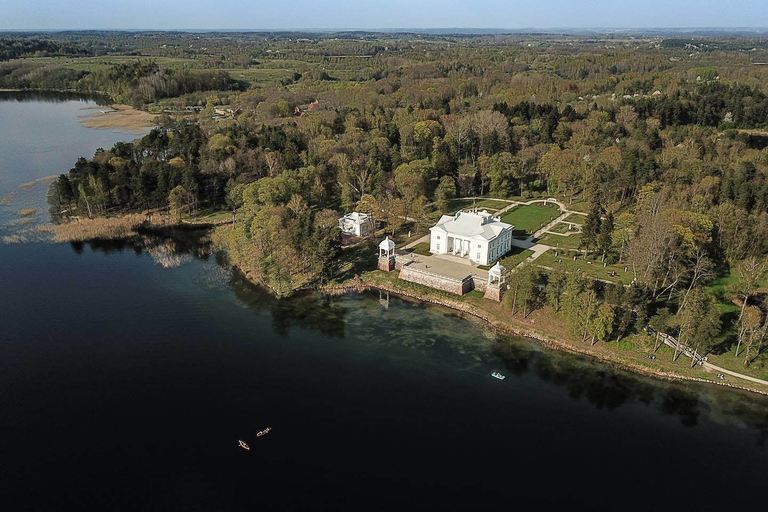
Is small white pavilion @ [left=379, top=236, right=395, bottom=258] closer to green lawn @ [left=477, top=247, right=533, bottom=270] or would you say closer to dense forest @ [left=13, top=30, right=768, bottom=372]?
dense forest @ [left=13, top=30, right=768, bottom=372]

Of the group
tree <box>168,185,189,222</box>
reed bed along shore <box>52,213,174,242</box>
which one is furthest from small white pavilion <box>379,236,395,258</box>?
reed bed along shore <box>52,213,174,242</box>

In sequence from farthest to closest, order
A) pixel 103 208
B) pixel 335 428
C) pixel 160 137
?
pixel 160 137
pixel 103 208
pixel 335 428

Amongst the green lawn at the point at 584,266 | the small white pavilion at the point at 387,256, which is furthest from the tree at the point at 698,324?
the small white pavilion at the point at 387,256

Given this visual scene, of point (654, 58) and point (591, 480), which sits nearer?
point (591, 480)

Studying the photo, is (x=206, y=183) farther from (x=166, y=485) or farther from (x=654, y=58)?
(x=654, y=58)

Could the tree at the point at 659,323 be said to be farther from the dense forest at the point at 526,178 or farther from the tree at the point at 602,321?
the tree at the point at 602,321

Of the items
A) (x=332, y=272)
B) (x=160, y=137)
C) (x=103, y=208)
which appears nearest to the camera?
(x=332, y=272)

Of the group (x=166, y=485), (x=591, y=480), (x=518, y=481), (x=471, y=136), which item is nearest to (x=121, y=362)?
(x=166, y=485)

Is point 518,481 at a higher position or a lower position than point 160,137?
lower
